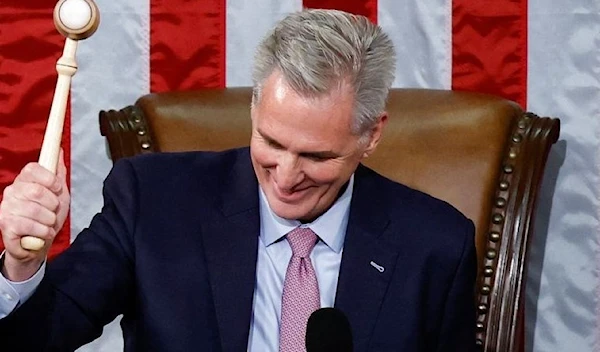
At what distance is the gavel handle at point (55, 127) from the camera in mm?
1291

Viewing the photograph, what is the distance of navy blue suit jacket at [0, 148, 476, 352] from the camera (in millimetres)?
1679

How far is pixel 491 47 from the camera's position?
7.57 ft

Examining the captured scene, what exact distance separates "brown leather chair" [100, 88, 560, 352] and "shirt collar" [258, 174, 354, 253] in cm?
28

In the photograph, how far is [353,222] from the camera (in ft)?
5.93

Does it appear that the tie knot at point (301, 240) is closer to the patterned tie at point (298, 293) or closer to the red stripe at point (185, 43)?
the patterned tie at point (298, 293)

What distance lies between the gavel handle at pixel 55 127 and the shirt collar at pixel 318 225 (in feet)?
1.68

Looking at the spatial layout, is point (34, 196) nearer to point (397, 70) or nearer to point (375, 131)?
point (375, 131)

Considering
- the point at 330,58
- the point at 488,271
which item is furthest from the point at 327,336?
the point at 488,271

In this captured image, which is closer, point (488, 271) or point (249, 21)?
point (488, 271)

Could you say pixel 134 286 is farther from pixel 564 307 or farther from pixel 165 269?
pixel 564 307

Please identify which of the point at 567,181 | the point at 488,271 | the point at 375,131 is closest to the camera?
the point at 375,131

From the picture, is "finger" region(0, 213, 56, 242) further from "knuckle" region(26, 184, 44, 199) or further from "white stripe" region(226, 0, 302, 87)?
"white stripe" region(226, 0, 302, 87)

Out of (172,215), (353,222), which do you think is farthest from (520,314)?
(172,215)

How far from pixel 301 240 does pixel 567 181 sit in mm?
765
